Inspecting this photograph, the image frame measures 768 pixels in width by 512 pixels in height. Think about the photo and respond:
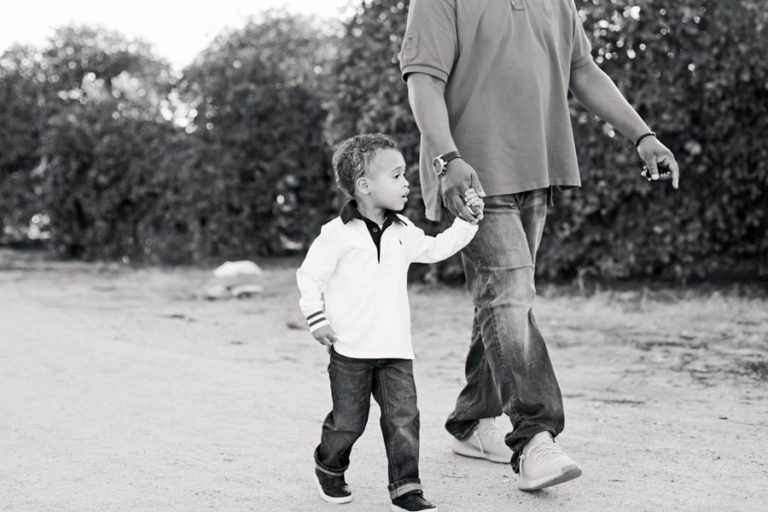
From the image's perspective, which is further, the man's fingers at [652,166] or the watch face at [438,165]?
the man's fingers at [652,166]

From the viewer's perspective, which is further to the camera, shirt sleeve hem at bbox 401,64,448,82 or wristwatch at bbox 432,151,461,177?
shirt sleeve hem at bbox 401,64,448,82

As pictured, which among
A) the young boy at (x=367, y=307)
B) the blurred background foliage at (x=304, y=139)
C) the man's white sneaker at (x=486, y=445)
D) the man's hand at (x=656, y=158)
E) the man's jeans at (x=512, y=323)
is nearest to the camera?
the young boy at (x=367, y=307)

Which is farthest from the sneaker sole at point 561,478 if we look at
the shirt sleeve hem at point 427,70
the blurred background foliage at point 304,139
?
the blurred background foliage at point 304,139

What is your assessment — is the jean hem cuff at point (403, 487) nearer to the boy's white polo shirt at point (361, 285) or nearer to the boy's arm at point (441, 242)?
the boy's white polo shirt at point (361, 285)

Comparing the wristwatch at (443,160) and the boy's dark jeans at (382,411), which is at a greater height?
the wristwatch at (443,160)

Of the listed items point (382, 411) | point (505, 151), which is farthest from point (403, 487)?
point (505, 151)

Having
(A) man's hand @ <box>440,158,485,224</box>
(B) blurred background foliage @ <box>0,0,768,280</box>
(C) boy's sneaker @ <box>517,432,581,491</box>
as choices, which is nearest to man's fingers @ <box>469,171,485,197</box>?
(A) man's hand @ <box>440,158,485,224</box>

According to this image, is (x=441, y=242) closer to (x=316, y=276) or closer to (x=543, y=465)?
(x=316, y=276)

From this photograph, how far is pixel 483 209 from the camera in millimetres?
3686

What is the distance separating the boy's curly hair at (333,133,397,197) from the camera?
3.54m

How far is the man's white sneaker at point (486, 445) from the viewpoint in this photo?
407 cm

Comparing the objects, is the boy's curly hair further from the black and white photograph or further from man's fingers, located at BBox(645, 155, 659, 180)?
man's fingers, located at BBox(645, 155, 659, 180)

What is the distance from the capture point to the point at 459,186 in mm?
3494

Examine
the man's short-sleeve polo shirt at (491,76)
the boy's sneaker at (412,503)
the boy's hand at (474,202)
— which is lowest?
the boy's sneaker at (412,503)
